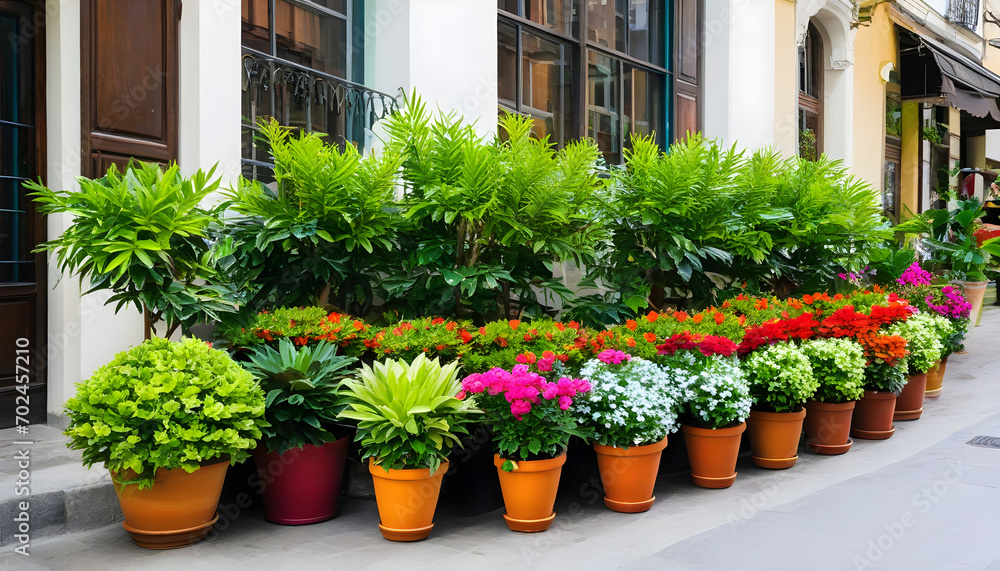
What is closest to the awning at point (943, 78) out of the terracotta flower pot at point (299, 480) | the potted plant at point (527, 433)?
the potted plant at point (527, 433)

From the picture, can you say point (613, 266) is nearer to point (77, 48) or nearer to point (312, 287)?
point (312, 287)

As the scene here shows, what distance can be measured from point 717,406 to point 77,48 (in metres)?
4.79

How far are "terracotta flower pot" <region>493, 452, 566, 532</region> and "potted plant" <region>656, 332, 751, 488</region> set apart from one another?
3.94 ft

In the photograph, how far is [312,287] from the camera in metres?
6.16

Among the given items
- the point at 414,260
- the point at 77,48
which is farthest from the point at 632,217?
the point at 77,48

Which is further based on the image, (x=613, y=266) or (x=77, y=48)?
(x=613, y=266)

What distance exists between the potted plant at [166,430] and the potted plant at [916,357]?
5416 millimetres

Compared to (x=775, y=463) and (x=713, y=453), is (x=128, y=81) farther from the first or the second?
(x=775, y=463)

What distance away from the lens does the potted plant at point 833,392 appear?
640 cm

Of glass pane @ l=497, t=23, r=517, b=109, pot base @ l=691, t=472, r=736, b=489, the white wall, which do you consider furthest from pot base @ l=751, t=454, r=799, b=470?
glass pane @ l=497, t=23, r=517, b=109

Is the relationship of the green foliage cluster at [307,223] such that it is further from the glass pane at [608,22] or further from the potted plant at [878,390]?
the glass pane at [608,22]

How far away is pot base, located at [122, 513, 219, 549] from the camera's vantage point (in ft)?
14.2

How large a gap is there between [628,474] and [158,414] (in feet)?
8.66

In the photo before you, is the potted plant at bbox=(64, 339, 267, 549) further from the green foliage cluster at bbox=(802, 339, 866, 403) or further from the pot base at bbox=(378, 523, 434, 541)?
the green foliage cluster at bbox=(802, 339, 866, 403)
